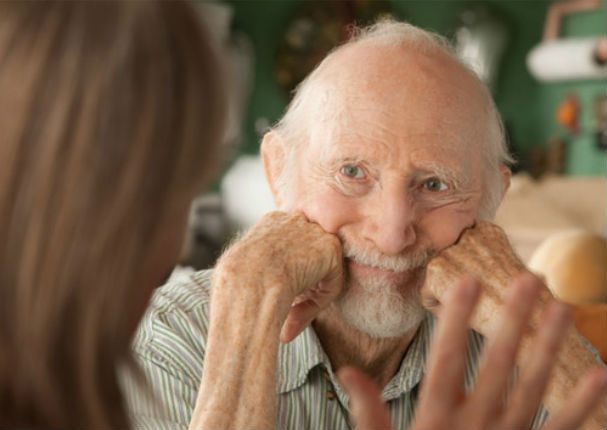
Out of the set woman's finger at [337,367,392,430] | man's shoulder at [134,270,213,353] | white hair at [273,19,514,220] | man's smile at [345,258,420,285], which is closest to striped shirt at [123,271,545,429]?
man's shoulder at [134,270,213,353]

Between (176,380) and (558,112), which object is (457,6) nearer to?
(558,112)

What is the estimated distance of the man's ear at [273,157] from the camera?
1542mm

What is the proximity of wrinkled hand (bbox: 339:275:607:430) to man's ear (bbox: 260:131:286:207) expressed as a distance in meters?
0.81

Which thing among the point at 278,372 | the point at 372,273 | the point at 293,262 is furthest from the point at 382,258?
the point at 278,372

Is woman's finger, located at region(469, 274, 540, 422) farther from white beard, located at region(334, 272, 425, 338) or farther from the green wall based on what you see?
the green wall

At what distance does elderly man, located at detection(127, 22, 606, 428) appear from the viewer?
135cm

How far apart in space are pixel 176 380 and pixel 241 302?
0.75 feet

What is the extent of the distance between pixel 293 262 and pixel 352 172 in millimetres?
191

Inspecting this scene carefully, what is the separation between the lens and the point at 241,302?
120cm

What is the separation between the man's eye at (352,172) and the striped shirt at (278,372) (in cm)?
26

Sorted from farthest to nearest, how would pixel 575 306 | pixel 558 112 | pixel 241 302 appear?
pixel 558 112, pixel 575 306, pixel 241 302

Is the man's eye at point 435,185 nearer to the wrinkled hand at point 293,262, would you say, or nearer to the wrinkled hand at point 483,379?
the wrinkled hand at point 293,262

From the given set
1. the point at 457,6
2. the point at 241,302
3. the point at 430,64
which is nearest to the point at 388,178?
the point at 430,64

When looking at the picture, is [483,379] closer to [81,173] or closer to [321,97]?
[81,173]
